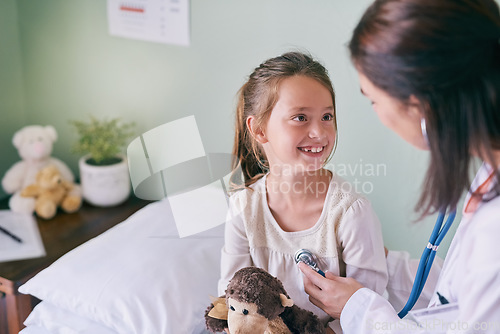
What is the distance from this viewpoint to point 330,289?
96cm

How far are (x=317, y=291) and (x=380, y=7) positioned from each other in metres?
0.58

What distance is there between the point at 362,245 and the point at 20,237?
1.12 metres

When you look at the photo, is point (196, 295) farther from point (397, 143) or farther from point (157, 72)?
point (157, 72)

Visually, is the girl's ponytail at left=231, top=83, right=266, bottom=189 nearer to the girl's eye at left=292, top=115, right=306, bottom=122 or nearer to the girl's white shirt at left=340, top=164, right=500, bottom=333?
the girl's eye at left=292, top=115, right=306, bottom=122

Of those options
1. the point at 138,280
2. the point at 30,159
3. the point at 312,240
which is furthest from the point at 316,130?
the point at 30,159

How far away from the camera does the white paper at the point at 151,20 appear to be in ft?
5.20

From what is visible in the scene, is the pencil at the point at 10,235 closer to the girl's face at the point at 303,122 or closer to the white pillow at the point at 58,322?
the white pillow at the point at 58,322

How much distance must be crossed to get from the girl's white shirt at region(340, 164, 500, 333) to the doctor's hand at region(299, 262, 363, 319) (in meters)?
0.03

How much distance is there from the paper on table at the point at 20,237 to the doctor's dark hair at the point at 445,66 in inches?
48.4

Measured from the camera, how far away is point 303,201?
44.6 inches

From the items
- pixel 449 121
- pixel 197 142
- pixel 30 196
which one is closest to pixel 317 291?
pixel 449 121

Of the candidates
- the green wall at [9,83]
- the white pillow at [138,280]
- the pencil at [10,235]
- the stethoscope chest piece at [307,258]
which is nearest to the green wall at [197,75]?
the green wall at [9,83]

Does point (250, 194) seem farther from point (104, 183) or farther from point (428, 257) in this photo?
point (104, 183)

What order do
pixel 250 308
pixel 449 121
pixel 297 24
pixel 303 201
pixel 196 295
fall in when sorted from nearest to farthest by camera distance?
pixel 449 121
pixel 250 308
pixel 303 201
pixel 196 295
pixel 297 24
